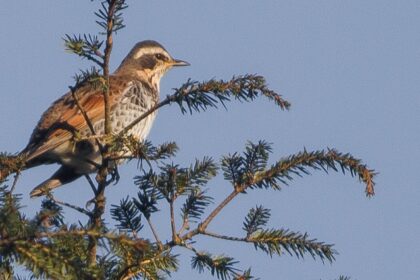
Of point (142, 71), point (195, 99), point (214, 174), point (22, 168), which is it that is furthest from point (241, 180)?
point (142, 71)

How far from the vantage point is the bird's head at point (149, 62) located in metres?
8.85

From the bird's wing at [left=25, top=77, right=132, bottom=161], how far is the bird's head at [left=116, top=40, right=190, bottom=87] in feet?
4.26

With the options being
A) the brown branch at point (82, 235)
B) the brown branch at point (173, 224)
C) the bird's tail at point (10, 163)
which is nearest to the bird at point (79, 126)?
the bird's tail at point (10, 163)

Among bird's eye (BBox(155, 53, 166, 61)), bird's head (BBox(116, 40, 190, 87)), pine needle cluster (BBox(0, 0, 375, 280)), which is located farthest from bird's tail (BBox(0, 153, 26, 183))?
bird's eye (BBox(155, 53, 166, 61))

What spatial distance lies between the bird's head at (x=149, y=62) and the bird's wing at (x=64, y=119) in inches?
51.1

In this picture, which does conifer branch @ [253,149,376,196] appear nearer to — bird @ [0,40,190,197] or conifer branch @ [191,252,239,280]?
conifer branch @ [191,252,239,280]

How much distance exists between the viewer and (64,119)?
7.00 m

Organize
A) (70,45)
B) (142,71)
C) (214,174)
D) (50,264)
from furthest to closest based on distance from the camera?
(142,71) < (214,174) < (70,45) < (50,264)

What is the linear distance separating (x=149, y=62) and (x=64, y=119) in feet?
6.82

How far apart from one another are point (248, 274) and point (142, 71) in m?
5.07

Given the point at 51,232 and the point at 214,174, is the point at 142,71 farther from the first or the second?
the point at 51,232

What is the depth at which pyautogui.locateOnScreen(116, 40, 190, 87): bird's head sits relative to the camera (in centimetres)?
885

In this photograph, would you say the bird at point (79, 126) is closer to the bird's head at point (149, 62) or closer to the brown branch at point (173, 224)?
the bird's head at point (149, 62)

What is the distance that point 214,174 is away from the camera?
178 inches
